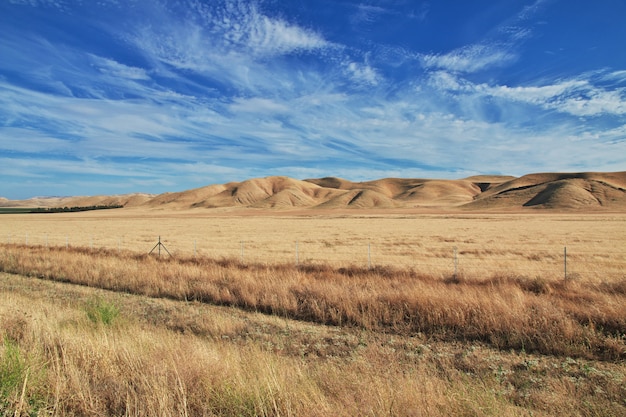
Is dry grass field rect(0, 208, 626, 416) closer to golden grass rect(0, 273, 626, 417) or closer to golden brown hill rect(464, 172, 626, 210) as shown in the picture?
golden grass rect(0, 273, 626, 417)

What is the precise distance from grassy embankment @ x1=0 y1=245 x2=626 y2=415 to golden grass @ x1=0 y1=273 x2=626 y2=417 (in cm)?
2

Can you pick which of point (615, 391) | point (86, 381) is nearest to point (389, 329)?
point (615, 391)

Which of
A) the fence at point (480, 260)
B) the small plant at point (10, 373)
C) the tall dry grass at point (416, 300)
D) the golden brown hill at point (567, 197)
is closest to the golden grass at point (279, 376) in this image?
the small plant at point (10, 373)

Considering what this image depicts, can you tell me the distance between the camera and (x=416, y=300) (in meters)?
9.51

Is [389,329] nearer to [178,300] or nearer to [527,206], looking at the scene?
[178,300]

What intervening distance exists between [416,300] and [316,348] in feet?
11.5

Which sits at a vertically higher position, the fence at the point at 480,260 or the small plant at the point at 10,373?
the small plant at the point at 10,373

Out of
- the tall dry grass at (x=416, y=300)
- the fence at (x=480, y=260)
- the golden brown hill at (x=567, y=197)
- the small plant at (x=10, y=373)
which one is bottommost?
the fence at (x=480, y=260)

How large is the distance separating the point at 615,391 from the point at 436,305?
401cm

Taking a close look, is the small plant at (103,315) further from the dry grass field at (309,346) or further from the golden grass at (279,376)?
the golden grass at (279,376)

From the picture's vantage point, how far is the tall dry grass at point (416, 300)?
7.56 meters

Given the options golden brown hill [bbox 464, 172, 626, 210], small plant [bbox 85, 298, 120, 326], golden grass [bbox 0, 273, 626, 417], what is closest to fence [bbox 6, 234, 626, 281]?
golden grass [bbox 0, 273, 626, 417]

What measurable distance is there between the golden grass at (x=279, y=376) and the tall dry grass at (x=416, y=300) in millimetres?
629

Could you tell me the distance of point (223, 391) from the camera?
13.6ft
